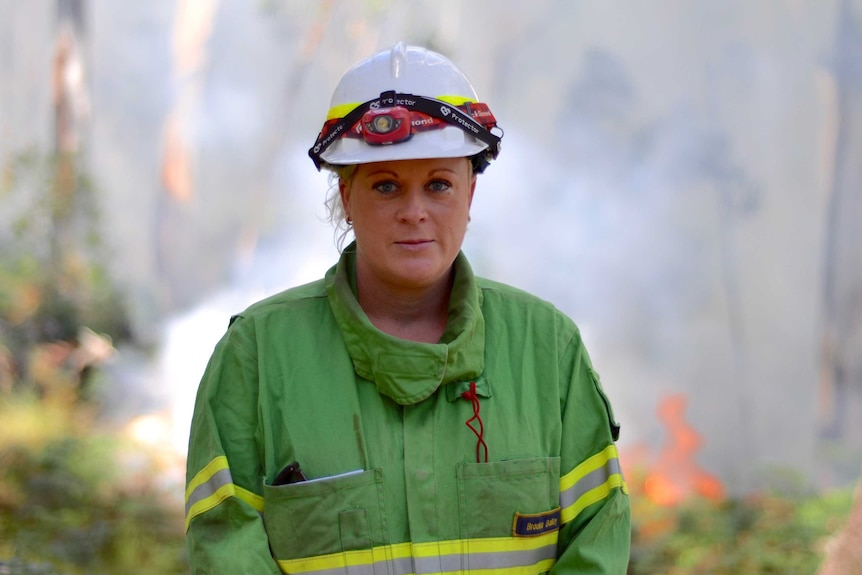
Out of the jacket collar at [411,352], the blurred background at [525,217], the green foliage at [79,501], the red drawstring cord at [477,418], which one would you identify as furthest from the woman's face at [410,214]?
the blurred background at [525,217]

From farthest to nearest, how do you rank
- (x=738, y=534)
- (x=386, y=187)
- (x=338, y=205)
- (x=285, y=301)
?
(x=738, y=534), (x=338, y=205), (x=285, y=301), (x=386, y=187)

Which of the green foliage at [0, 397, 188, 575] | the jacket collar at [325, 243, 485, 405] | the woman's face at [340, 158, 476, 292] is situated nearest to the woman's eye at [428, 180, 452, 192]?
the woman's face at [340, 158, 476, 292]

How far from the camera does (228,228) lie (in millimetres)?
6656

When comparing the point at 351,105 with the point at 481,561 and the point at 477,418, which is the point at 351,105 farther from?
the point at 481,561

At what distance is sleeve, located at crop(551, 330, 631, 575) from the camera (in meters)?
2.03

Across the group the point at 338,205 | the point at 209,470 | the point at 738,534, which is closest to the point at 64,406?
the point at 738,534

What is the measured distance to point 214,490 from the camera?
1.97 meters

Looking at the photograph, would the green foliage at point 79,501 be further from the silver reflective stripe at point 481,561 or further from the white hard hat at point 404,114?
the white hard hat at point 404,114

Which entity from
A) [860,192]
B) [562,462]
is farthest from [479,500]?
[860,192]

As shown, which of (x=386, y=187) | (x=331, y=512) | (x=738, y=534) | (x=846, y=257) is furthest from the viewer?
(x=846, y=257)

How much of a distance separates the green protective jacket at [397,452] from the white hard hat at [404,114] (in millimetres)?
342

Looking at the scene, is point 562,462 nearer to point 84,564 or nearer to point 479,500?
point 479,500

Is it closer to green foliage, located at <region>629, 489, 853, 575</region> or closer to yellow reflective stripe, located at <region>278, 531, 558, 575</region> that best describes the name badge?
yellow reflective stripe, located at <region>278, 531, 558, 575</region>

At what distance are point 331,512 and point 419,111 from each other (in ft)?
2.89
